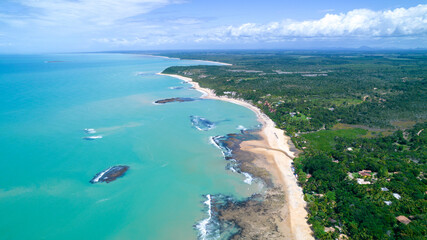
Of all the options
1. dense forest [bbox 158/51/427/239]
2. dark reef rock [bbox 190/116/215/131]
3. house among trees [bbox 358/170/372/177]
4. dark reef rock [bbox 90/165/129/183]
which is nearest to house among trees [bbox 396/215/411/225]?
dense forest [bbox 158/51/427/239]

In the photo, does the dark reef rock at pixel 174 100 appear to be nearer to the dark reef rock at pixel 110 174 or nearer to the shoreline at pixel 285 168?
the shoreline at pixel 285 168

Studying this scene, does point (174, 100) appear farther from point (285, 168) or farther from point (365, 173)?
point (365, 173)

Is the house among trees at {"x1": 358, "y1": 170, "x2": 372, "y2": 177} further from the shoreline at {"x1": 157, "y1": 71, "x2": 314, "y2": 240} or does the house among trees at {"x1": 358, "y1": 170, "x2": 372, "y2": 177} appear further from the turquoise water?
the turquoise water

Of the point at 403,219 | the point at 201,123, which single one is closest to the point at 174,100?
the point at 201,123

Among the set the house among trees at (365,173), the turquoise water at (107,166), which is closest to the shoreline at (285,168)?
the turquoise water at (107,166)

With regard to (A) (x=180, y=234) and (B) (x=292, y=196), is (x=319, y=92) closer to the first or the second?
(B) (x=292, y=196)
